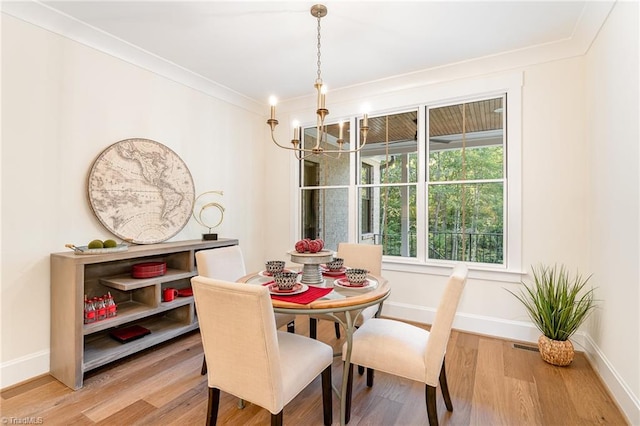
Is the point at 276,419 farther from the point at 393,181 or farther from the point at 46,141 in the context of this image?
the point at 393,181

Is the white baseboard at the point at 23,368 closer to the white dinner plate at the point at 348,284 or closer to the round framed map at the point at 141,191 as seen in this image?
the round framed map at the point at 141,191

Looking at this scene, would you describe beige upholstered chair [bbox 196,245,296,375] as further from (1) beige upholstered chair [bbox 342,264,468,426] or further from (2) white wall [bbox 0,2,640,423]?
(2) white wall [bbox 0,2,640,423]

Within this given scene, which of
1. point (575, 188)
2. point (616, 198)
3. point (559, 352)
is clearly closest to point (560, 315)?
point (559, 352)

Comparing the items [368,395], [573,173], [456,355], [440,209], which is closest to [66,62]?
[368,395]

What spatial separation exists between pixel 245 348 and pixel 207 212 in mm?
2580

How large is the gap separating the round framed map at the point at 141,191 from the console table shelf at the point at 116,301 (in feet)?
0.74

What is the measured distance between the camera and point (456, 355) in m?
2.69

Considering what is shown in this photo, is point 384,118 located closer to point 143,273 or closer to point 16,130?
point 143,273

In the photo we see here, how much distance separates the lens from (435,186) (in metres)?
3.43

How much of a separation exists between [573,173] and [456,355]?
6.28ft

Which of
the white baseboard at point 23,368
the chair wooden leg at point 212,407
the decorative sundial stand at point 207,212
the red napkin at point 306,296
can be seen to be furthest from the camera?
the decorative sundial stand at point 207,212

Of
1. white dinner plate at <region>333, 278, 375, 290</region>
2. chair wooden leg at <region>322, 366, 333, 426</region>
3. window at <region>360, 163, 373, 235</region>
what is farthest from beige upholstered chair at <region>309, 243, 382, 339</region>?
chair wooden leg at <region>322, 366, 333, 426</region>

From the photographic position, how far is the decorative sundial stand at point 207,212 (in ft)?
11.6

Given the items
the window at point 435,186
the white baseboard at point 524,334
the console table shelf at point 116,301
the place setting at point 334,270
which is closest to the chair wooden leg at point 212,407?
the place setting at point 334,270
